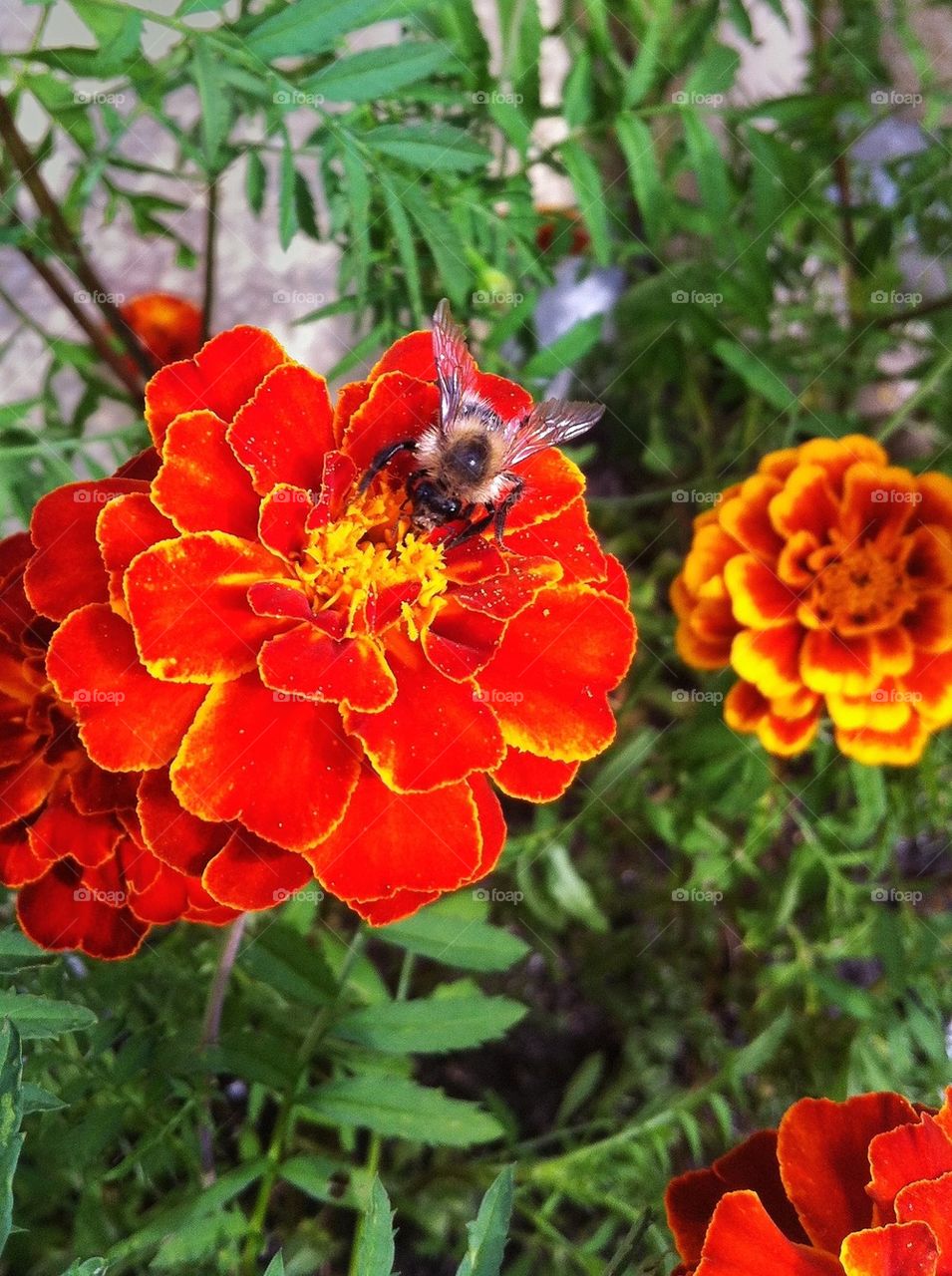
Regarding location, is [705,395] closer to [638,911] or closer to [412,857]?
[638,911]

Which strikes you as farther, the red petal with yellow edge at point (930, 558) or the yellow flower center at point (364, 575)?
the red petal with yellow edge at point (930, 558)

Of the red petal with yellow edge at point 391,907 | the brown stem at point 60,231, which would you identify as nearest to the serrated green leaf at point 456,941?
the red petal with yellow edge at point 391,907

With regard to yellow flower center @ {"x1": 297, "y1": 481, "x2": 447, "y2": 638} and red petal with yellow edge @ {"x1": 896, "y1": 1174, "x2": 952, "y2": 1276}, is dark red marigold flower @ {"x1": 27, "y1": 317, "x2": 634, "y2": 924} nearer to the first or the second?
yellow flower center @ {"x1": 297, "y1": 481, "x2": 447, "y2": 638}

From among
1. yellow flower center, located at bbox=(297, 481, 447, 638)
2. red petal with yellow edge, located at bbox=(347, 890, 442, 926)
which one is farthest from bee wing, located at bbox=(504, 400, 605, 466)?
red petal with yellow edge, located at bbox=(347, 890, 442, 926)

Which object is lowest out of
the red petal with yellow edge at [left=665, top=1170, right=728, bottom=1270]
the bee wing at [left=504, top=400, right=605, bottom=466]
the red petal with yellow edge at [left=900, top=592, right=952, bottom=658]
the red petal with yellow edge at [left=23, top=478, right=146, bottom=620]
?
the red petal with yellow edge at [left=900, top=592, right=952, bottom=658]

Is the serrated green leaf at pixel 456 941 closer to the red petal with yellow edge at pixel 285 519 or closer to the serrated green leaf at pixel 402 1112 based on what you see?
the serrated green leaf at pixel 402 1112
